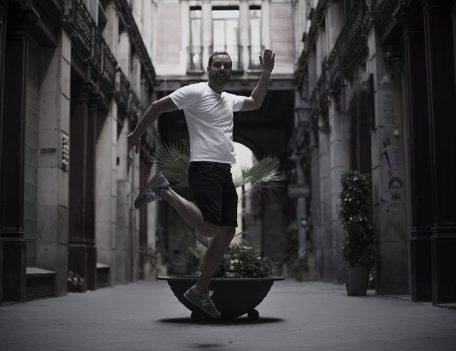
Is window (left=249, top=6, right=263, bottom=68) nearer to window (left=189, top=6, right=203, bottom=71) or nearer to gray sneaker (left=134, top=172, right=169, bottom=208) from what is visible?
window (left=189, top=6, right=203, bottom=71)

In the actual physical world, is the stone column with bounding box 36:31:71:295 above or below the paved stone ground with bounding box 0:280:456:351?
above

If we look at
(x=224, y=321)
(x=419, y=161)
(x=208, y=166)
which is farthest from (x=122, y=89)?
(x=208, y=166)

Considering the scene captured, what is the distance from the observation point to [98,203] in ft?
66.0

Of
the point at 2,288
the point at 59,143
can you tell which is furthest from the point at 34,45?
the point at 2,288

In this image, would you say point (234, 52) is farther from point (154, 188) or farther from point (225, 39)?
point (154, 188)

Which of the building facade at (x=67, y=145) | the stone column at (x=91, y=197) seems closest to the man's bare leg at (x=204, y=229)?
the building facade at (x=67, y=145)

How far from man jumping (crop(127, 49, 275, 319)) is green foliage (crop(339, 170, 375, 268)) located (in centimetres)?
838

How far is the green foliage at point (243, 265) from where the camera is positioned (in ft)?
26.0

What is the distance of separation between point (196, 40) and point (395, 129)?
18928 millimetres

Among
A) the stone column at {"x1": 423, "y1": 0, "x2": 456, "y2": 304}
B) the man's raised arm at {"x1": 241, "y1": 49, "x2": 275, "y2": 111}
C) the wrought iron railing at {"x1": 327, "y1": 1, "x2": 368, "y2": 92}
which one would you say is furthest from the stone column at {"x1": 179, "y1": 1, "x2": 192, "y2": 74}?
the man's raised arm at {"x1": 241, "y1": 49, "x2": 275, "y2": 111}

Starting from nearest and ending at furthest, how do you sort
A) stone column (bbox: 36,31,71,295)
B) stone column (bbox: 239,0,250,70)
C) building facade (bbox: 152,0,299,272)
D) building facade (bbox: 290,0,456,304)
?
building facade (bbox: 290,0,456,304)
stone column (bbox: 36,31,71,295)
building facade (bbox: 152,0,299,272)
stone column (bbox: 239,0,250,70)

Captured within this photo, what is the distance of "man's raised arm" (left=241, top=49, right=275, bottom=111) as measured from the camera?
6008 millimetres

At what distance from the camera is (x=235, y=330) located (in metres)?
6.52

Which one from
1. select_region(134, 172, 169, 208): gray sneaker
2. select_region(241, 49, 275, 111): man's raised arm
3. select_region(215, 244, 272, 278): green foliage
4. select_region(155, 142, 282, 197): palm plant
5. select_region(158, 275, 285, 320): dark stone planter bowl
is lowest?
select_region(158, 275, 285, 320): dark stone planter bowl
